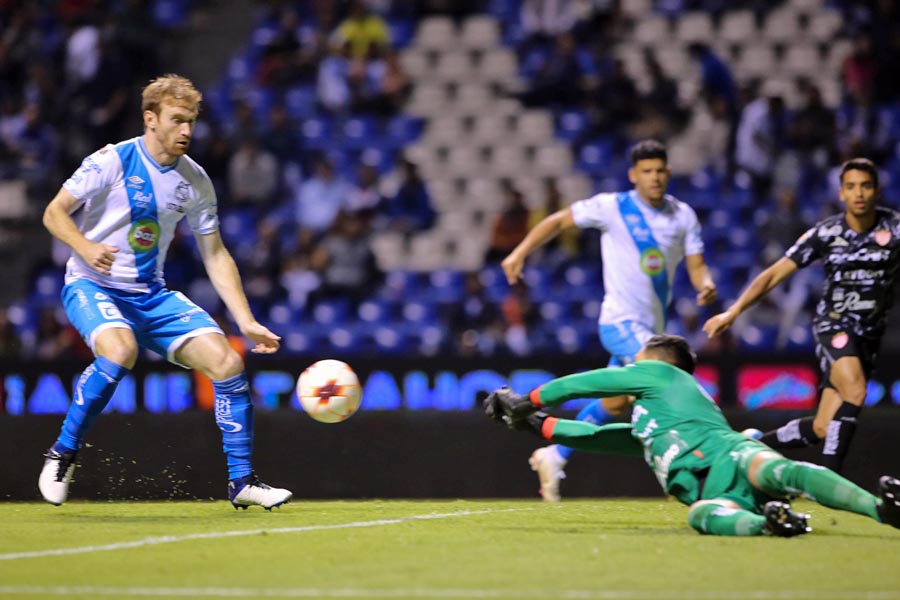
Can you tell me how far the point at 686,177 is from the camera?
1522 centimetres

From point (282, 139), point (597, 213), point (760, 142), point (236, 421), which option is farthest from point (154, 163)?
point (760, 142)

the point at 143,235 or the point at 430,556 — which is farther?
the point at 143,235

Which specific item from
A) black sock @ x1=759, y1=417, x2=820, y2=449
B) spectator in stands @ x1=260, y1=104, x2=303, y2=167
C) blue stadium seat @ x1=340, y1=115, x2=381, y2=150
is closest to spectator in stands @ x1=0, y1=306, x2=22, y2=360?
spectator in stands @ x1=260, y1=104, x2=303, y2=167

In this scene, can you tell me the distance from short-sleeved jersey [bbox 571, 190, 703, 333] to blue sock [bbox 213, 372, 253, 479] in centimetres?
252

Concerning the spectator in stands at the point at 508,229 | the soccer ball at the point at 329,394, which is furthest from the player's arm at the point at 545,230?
the spectator in stands at the point at 508,229

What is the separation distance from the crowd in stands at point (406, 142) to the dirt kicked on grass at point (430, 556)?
6.39 meters

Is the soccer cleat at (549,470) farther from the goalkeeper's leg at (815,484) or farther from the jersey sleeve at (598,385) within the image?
the goalkeeper's leg at (815,484)

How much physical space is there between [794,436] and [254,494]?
3.07 m

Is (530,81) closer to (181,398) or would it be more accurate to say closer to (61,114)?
(61,114)

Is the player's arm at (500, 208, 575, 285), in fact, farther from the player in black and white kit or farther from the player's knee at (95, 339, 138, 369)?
the player's knee at (95, 339, 138, 369)

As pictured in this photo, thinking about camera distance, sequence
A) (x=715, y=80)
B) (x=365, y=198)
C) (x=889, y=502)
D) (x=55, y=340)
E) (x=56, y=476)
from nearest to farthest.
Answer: (x=889, y=502), (x=56, y=476), (x=55, y=340), (x=365, y=198), (x=715, y=80)

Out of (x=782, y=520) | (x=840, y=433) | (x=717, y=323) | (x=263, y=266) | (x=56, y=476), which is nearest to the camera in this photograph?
(x=782, y=520)

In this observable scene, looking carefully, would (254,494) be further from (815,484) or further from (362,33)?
(362,33)

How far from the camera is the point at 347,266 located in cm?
1458
